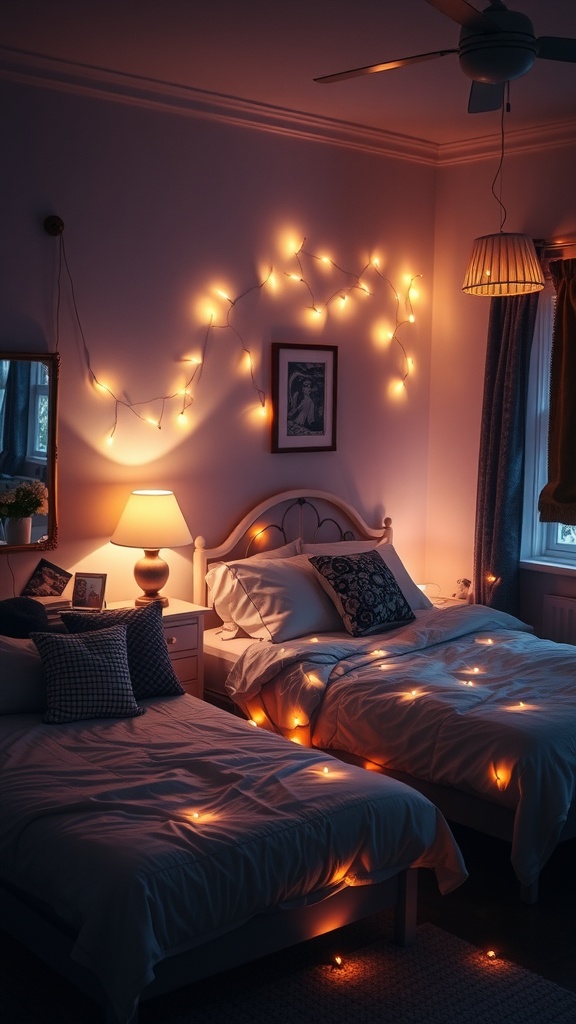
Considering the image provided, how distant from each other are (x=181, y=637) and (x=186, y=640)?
0.03 metres

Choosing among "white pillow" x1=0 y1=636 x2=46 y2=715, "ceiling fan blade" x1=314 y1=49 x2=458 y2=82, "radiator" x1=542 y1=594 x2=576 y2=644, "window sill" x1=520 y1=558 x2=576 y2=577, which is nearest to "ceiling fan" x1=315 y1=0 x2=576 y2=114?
"ceiling fan blade" x1=314 y1=49 x2=458 y2=82

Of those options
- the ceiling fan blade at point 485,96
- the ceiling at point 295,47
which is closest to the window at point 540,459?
the ceiling at point 295,47

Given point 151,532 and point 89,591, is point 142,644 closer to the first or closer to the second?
point 89,591

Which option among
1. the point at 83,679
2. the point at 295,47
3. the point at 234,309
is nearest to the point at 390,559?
the point at 234,309

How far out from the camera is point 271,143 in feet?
16.8

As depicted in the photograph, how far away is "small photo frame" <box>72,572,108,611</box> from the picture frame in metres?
1.30

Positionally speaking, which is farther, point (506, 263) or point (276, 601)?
point (276, 601)

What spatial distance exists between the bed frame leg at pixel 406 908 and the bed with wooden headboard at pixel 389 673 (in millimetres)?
423

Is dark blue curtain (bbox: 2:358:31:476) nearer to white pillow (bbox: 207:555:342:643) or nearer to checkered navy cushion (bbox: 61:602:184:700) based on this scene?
checkered navy cushion (bbox: 61:602:184:700)

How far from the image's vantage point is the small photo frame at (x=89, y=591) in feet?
14.4

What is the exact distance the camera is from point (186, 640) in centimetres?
458

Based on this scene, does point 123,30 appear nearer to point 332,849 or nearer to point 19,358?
point 19,358

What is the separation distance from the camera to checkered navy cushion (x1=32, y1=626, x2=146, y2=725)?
3625 millimetres

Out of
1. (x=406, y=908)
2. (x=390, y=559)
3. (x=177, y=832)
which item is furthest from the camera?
(x=390, y=559)
